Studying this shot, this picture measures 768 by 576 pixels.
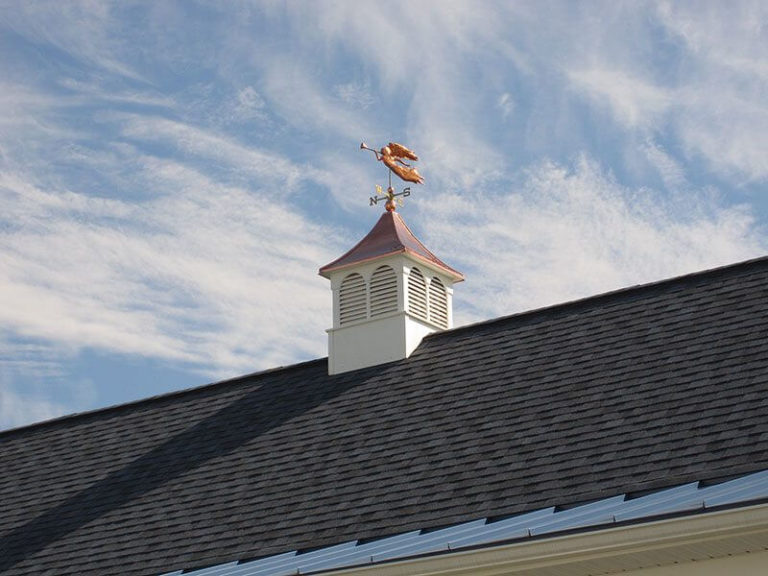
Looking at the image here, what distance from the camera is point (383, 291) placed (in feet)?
62.9

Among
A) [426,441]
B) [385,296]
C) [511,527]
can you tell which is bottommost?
[511,527]

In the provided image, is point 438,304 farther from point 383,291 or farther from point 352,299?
point 352,299

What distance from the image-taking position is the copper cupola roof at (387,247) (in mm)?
19375

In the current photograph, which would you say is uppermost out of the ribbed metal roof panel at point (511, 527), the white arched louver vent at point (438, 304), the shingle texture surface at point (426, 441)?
the white arched louver vent at point (438, 304)

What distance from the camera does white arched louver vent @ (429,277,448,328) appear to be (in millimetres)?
19266

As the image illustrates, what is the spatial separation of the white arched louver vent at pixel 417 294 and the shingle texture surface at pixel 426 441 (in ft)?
2.39

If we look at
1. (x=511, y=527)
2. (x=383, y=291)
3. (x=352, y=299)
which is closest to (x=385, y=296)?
(x=383, y=291)

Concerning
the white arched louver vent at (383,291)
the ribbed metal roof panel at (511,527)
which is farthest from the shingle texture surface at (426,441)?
the white arched louver vent at (383,291)

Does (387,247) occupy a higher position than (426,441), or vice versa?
(387,247)

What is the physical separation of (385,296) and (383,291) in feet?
0.39

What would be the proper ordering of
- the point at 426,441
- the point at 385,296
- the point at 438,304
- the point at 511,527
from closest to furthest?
the point at 511,527
the point at 426,441
the point at 385,296
the point at 438,304

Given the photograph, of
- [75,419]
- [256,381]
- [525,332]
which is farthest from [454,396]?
[75,419]

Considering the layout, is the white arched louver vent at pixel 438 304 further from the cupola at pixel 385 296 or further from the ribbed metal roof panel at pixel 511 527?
the ribbed metal roof panel at pixel 511 527

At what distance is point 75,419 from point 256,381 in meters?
3.05
